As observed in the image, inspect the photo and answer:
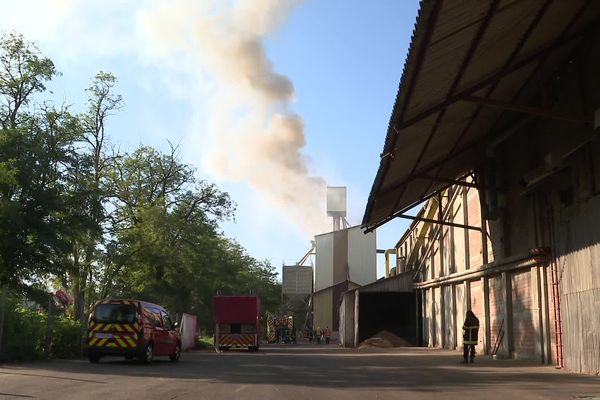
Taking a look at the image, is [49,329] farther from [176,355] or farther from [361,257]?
[361,257]

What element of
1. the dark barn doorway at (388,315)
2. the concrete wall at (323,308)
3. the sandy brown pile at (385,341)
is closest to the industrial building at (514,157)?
the sandy brown pile at (385,341)

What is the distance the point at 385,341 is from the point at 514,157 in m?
19.2

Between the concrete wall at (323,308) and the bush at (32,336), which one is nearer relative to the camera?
the bush at (32,336)

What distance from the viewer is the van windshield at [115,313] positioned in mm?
18297

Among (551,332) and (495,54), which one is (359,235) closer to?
(551,332)

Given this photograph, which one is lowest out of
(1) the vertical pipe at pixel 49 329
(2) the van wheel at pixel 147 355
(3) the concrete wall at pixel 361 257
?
(2) the van wheel at pixel 147 355

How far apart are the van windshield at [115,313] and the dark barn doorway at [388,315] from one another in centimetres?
2301

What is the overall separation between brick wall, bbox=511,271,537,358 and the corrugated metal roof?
16.3ft

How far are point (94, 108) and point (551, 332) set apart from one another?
31.6m

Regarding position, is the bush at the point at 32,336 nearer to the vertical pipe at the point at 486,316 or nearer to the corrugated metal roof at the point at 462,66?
the corrugated metal roof at the point at 462,66

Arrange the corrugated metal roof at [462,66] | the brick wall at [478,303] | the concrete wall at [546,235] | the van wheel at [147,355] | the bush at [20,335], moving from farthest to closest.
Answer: the brick wall at [478,303]
the van wheel at [147,355]
the bush at [20,335]
the concrete wall at [546,235]
the corrugated metal roof at [462,66]

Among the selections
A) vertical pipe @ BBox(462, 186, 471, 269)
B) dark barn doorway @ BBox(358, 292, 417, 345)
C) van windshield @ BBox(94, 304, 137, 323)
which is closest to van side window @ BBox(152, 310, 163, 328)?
van windshield @ BBox(94, 304, 137, 323)

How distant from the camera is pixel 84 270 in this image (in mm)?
32625

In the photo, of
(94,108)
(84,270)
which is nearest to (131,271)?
(84,270)
